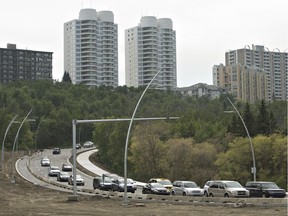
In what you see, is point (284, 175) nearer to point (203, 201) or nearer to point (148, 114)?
point (203, 201)

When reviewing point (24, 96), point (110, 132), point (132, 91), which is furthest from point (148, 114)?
point (132, 91)

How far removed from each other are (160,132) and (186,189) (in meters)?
44.6

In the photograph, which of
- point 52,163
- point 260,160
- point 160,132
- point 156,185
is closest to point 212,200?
point 156,185

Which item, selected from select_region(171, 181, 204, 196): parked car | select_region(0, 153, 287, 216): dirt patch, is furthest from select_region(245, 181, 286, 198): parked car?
select_region(0, 153, 287, 216): dirt patch

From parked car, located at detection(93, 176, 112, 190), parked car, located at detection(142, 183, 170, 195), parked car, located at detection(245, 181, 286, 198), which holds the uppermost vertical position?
parked car, located at detection(245, 181, 286, 198)

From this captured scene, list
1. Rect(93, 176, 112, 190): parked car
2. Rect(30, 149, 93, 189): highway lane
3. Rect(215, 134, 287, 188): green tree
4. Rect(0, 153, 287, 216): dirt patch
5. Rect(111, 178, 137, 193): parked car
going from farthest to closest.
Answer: Rect(30, 149, 93, 189): highway lane, Rect(215, 134, 287, 188): green tree, Rect(93, 176, 112, 190): parked car, Rect(111, 178, 137, 193): parked car, Rect(0, 153, 287, 216): dirt patch

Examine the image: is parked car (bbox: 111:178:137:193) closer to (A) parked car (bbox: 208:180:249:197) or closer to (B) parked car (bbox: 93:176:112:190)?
(B) parked car (bbox: 93:176:112:190)

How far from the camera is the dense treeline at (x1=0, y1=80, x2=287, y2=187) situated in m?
70.3

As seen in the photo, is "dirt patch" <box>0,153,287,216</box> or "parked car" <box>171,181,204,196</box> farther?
"parked car" <box>171,181,204,196</box>

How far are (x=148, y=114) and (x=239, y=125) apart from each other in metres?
44.1

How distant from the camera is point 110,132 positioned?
376 ft

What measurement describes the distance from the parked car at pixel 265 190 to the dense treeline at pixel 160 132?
25988 mm

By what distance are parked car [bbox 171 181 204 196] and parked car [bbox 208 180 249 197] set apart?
203 cm

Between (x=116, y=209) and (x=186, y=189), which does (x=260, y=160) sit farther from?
(x=116, y=209)
